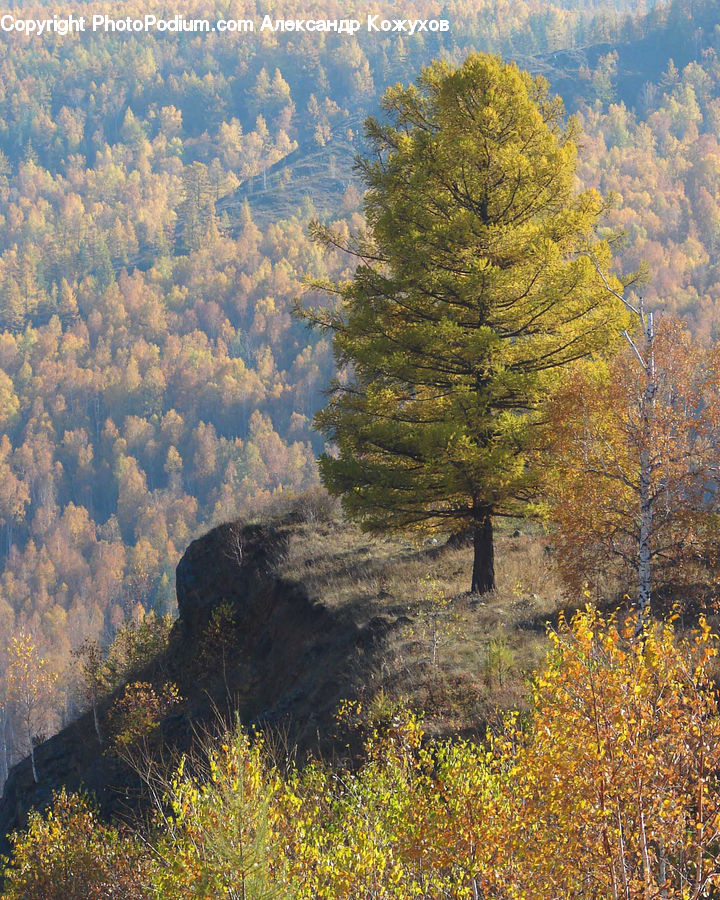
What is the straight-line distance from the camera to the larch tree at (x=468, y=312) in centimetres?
1430

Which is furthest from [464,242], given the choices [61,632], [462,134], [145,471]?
[145,471]

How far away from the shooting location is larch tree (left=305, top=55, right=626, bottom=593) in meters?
14.3

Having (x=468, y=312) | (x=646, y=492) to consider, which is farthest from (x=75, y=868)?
(x=468, y=312)

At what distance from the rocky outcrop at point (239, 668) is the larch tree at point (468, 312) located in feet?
8.29

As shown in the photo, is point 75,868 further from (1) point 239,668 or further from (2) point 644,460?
(1) point 239,668

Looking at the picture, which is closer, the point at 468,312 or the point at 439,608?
the point at 468,312

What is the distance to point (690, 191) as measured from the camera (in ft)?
533

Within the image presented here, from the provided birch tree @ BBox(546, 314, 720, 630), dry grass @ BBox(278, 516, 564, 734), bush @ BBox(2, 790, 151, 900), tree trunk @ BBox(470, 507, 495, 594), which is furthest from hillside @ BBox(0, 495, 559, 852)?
bush @ BBox(2, 790, 151, 900)

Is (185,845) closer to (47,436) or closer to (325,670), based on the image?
(325,670)

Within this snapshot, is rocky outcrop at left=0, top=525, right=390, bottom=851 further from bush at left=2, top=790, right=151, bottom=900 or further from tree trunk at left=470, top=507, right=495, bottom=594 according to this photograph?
bush at left=2, top=790, right=151, bottom=900

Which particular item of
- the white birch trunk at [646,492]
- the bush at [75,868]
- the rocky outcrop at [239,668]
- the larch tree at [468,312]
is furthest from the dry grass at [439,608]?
the bush at [75,868]

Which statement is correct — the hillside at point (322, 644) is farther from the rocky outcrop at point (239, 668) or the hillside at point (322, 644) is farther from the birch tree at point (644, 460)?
the birch tree at point (644, 460)

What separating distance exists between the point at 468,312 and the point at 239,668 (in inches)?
329

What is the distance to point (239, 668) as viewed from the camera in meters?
18.3
